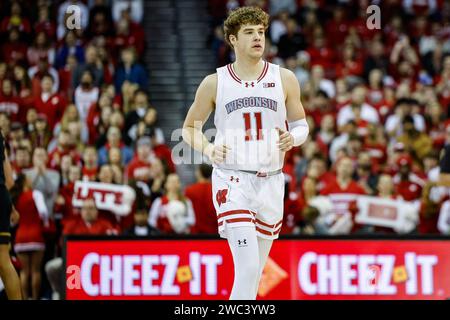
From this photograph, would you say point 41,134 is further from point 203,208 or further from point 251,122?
point 251,122

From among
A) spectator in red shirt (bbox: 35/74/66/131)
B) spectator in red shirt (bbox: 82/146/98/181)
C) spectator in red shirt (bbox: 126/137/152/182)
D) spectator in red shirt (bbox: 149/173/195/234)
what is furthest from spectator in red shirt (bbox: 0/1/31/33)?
spectator in red shirt (bbox: 149/173/195/234)

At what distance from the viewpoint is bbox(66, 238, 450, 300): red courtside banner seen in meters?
10.7

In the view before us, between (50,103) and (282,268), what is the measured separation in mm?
5795

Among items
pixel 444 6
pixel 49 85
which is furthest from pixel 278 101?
pixel 444 6

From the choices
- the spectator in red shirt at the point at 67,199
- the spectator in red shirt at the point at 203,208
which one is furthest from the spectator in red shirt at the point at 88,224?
the spectator in red shirt at the point at 203,208

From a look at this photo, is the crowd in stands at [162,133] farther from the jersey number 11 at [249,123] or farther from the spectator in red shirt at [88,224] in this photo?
the jersey number 11 at [249,123]

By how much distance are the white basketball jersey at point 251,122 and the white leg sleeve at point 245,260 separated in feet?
1.58

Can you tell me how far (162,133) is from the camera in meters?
16.4

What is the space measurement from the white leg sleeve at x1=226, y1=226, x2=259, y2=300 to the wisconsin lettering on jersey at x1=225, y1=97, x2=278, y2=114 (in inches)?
33.9

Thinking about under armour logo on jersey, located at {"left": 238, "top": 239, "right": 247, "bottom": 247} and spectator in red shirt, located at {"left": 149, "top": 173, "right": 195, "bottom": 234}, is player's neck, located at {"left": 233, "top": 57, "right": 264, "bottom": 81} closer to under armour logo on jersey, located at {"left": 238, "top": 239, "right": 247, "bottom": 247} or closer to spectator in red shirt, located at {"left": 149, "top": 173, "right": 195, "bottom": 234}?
under armour logo on jersey, located at {"left": 238, "top": 239, "right": 247, "bottom": 247}

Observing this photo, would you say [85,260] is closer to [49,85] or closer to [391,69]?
[49,85]

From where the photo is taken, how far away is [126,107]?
49.4 feet

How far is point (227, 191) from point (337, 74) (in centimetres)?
1032

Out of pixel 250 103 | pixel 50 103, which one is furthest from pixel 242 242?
pixel 50 103
